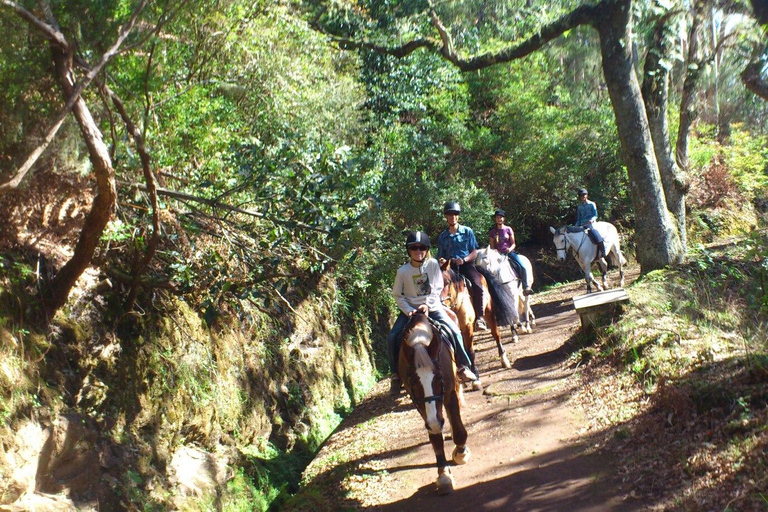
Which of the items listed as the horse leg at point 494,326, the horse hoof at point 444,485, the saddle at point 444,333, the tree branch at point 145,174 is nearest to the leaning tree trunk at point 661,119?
the horse leg at point 494,326

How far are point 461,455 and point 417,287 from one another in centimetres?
197

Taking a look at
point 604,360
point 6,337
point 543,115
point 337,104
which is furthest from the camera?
point 543,115

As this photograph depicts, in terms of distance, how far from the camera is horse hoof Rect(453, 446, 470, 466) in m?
7.68

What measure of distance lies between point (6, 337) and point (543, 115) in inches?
862

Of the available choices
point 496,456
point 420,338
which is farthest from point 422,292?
point 496,456

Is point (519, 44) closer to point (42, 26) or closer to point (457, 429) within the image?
point (457, 429)

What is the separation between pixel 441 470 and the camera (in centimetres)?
721

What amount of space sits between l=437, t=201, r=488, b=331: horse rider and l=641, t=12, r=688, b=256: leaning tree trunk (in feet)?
19.2

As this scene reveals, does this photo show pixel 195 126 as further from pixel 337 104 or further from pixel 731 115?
pixel 731 115

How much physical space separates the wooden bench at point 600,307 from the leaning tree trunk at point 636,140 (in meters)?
2.44

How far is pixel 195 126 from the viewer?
34.0ft

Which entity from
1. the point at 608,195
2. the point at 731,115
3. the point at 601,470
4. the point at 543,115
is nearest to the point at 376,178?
the point at 601,470

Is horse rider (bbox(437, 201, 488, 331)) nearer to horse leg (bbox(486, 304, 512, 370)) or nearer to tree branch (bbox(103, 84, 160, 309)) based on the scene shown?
horse leg (bbox(486, 304, 512, 370))

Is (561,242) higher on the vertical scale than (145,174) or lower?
lower
